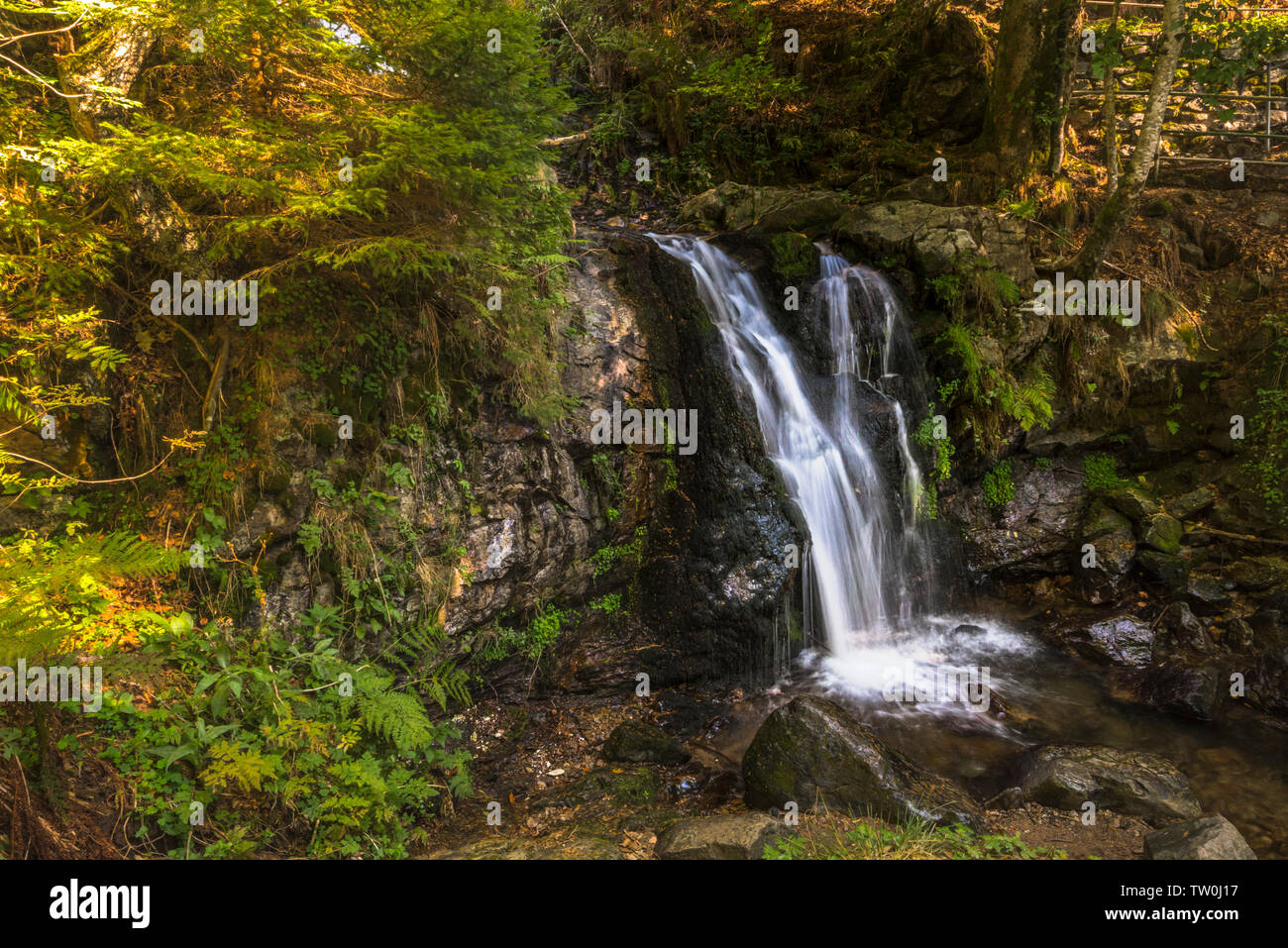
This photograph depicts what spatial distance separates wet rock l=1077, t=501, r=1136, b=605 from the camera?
8445 mm

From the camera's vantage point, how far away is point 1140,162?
7.86 meters

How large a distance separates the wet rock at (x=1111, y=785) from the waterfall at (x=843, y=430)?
220cm

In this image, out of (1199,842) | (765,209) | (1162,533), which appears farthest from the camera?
(765,209)

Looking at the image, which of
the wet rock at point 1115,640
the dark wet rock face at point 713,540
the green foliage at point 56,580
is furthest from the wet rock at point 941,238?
the green foliage at point 56,580

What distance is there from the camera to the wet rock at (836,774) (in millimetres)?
4945

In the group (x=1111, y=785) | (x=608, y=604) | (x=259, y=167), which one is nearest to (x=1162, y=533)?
(x=1111, y=785)

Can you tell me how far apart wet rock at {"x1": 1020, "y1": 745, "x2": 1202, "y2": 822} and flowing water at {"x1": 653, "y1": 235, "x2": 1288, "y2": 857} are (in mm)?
392

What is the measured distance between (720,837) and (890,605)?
14.5ft

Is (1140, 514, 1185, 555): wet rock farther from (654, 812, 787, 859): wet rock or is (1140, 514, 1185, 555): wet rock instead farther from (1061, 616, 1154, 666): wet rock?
(654, 812, 787, 859): wet rock

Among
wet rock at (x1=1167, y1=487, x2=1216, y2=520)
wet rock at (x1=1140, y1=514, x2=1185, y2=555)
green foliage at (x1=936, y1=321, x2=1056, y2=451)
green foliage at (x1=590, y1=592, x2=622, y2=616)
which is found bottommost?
green foliage at (x1=590, y1=592, x2=622, y2=616)

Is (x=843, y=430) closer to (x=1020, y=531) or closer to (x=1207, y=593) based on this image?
(x=1020, y=531)

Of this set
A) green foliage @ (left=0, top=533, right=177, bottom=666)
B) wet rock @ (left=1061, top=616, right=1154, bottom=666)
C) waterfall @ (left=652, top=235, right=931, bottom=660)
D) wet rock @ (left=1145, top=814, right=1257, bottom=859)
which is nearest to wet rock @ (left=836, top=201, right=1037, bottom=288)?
waterfall @ (left=652, top=235, right=931, bottom=660)
